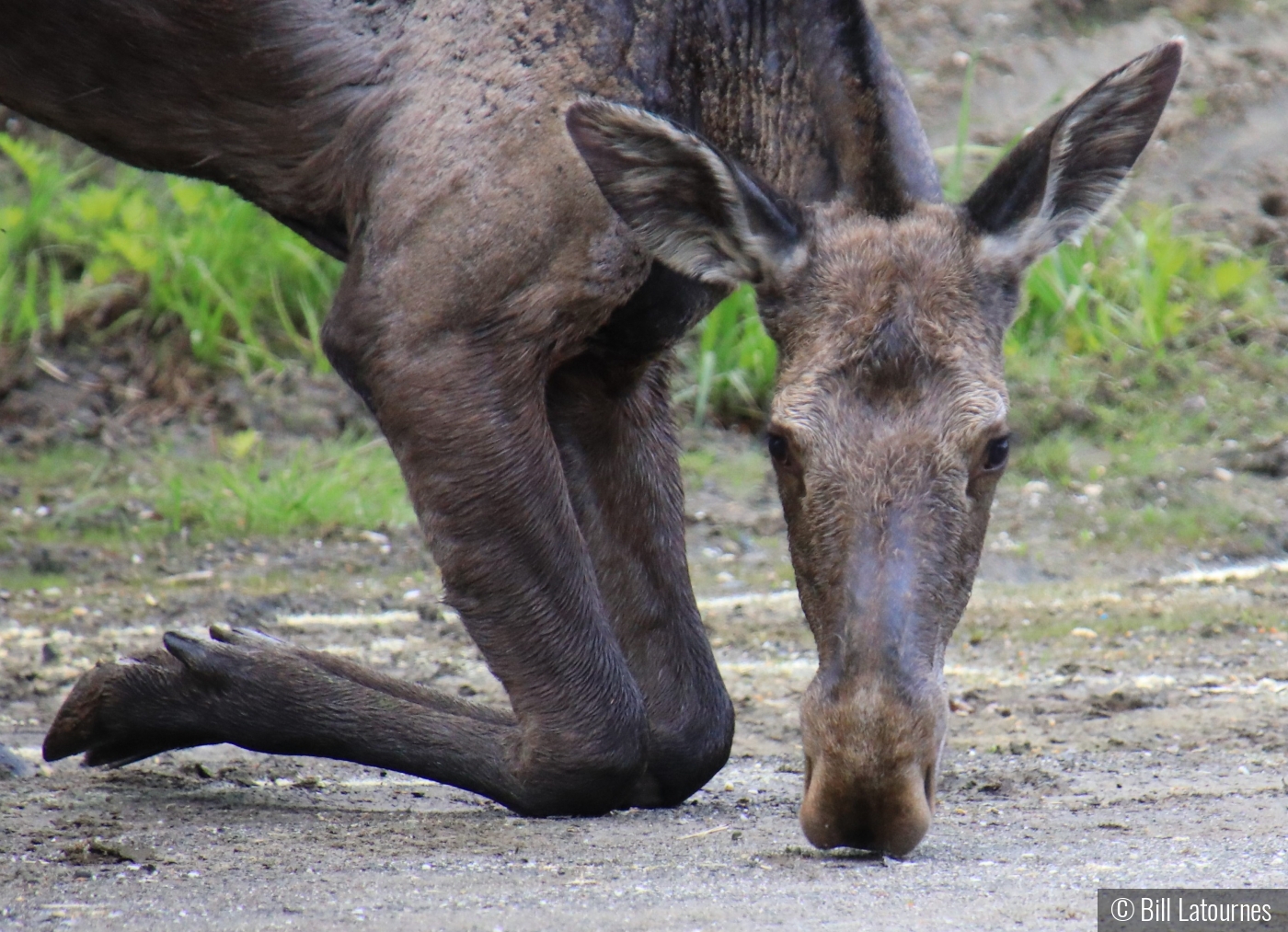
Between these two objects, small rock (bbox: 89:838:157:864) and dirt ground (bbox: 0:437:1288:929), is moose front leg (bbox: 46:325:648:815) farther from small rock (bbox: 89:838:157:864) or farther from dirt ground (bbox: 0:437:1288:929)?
small rock (bbox: 89:838:157:864)

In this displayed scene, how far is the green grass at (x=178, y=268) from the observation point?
899 cm

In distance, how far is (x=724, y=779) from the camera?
4.74 meters

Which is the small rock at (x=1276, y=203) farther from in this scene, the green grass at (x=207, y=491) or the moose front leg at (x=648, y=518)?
the moose front leg at (x=648, y=518)

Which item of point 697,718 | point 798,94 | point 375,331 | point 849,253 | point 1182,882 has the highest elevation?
point 798,94

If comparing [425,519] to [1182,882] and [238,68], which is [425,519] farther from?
[1182,882]

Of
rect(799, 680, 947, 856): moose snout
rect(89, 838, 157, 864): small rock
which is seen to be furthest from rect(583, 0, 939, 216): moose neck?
rect(89, 838, 157, 864): small rock

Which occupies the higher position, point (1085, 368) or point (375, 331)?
point (375, 331)

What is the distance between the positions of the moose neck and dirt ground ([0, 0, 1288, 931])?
145cm

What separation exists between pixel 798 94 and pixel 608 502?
3.85 feet

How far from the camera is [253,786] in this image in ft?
14.7

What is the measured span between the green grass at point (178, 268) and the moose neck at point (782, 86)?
4.80 meters

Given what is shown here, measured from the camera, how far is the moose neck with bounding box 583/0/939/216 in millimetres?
4105

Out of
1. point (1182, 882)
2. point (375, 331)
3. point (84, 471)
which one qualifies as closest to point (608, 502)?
point (375, 331)

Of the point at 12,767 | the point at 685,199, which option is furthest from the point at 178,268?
the point at 685,199
